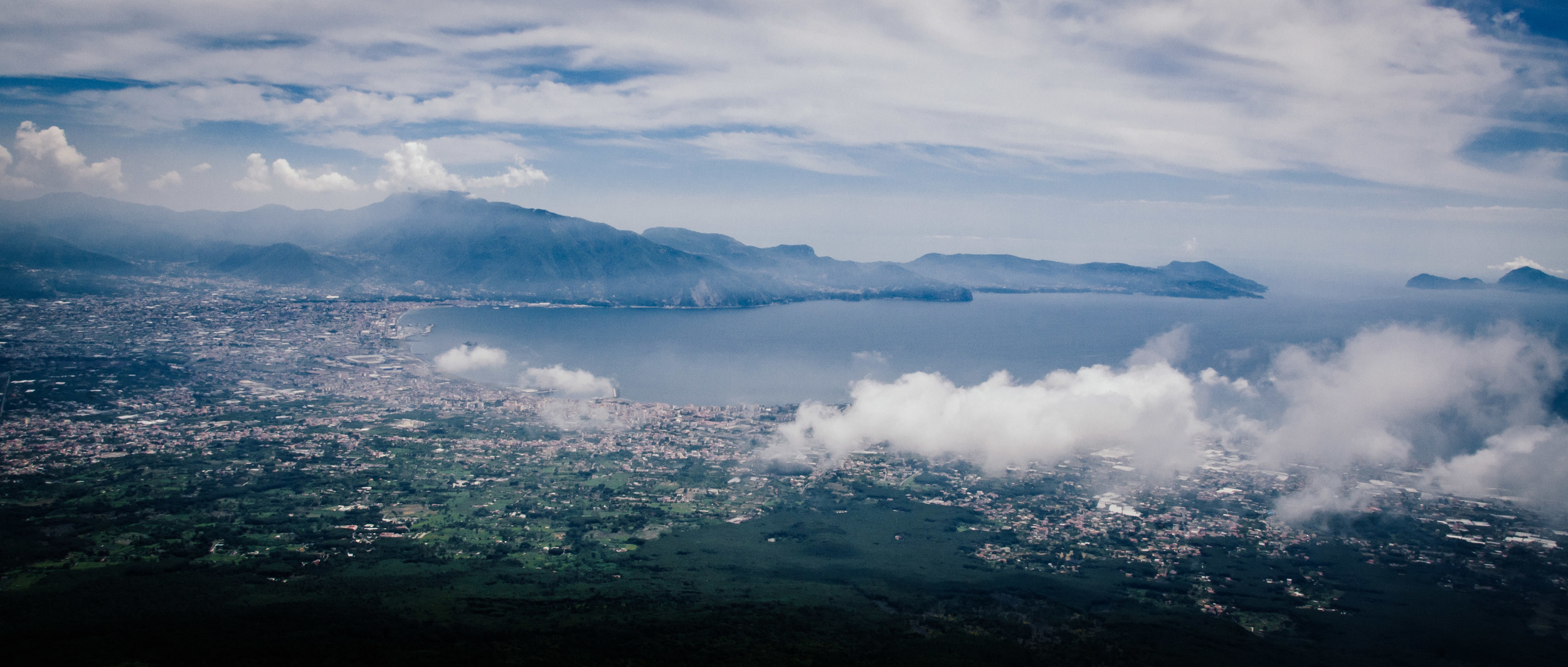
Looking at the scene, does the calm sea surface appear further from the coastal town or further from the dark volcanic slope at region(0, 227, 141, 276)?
the dark volcanic slope at region(0, 227, 141, 276)

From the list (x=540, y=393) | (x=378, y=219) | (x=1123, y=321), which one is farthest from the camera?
(x=378, y=219)

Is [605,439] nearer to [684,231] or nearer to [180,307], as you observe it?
[180,307]

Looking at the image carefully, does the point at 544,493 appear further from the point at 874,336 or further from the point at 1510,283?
the point at 1510,283

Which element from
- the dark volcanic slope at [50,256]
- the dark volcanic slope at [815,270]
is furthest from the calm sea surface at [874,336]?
the dark volcanic slope at [50,256]

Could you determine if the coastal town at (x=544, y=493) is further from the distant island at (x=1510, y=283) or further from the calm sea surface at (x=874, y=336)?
the distant island at (x=1510, y=283)

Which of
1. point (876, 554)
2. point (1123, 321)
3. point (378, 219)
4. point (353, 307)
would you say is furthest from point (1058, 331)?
point (378, 219)

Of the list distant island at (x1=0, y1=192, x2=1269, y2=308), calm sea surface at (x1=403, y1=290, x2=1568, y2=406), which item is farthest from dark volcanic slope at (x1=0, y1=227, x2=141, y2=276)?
calm sea surface at (x1=403, y1=290, x2=1568, y2=406)

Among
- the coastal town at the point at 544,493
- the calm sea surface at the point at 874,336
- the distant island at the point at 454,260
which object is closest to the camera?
the coastal town at the point at 544,493
